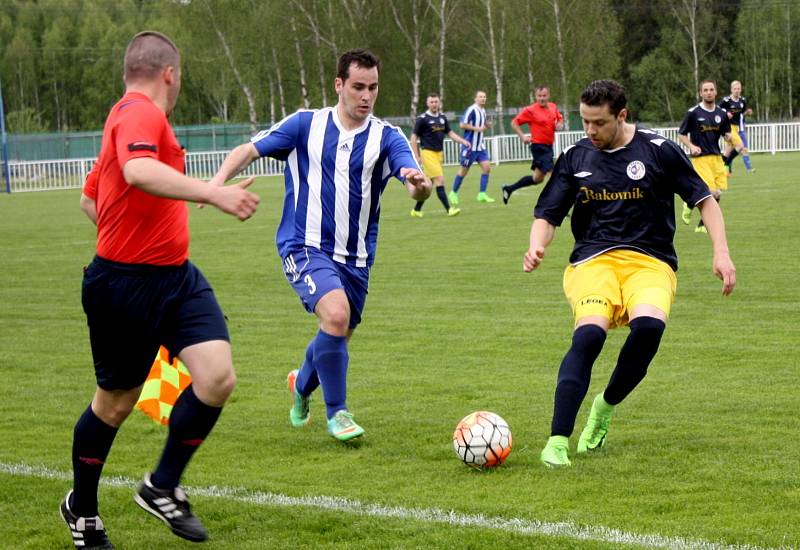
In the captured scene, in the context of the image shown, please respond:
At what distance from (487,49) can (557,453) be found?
179 feet

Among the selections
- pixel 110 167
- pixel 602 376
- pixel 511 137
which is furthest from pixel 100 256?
pixel 511 137

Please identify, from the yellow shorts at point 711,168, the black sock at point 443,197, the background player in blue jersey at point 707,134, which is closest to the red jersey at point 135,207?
the background player in blue jersey at point 707,134

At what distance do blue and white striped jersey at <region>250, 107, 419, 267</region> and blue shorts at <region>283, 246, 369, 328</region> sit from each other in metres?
0.04

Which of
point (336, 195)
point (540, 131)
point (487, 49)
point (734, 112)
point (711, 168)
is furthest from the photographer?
point (487, 49)

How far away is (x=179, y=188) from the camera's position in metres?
4.17

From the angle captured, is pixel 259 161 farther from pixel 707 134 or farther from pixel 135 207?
pixel 135 207

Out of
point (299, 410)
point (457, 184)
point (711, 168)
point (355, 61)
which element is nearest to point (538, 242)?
point (355, 61)

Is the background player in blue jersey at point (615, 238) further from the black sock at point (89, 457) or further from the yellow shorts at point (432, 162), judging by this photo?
the yellow shorts at point (432, 162)

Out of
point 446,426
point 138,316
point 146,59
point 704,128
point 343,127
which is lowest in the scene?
point 446,426

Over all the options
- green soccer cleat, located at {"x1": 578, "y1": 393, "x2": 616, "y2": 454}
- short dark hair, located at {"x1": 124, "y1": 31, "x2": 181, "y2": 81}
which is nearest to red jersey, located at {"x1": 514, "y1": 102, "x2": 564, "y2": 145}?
green soccer cleat, located at {"x1": 578, "y1": 393, "x2": 616, "y2": 454}

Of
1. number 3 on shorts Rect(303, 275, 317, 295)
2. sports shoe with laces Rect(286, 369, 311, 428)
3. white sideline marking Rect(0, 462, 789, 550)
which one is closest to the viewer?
white sideline marking Rect(0, 462, 789, 550)

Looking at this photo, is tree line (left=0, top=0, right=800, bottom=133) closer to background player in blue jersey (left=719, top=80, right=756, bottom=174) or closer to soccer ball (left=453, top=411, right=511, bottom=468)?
background player in blue jersey (left=719, top=80, right=756, bottom=174)

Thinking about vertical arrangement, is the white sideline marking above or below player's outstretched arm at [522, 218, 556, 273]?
below

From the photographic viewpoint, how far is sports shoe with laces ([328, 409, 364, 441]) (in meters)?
6.31
